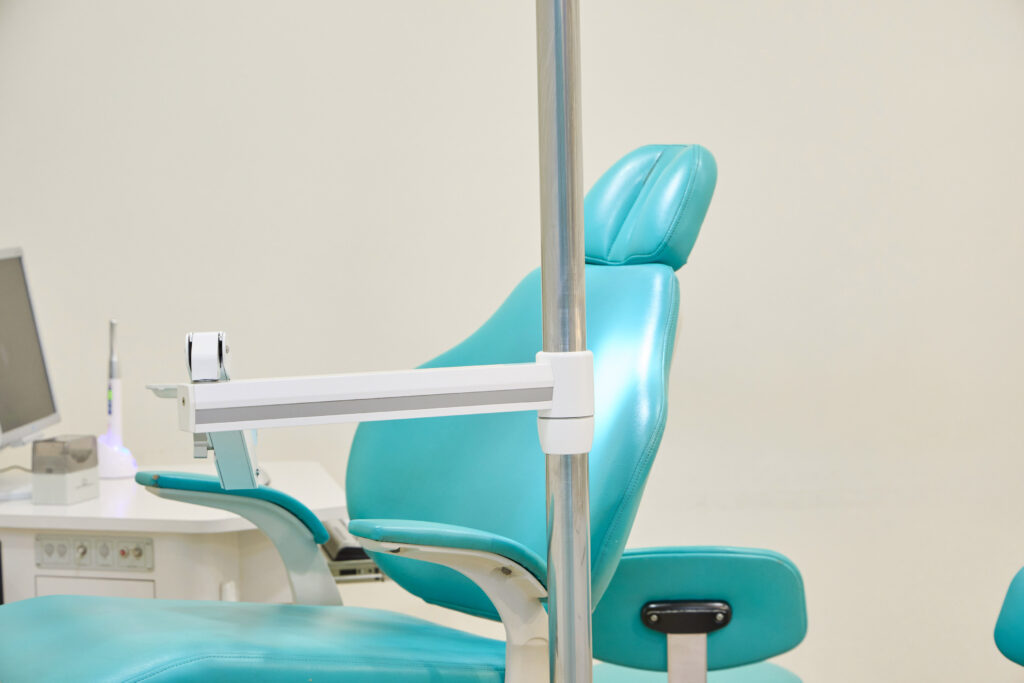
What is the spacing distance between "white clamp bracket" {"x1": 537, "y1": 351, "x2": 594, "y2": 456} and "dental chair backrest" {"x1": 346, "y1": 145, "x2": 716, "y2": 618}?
360mm

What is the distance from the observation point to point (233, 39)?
214cm

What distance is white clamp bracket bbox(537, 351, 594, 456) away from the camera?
27.1 inches

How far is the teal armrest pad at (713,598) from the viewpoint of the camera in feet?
3.81

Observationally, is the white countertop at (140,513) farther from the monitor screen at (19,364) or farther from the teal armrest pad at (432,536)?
the teal armrest pad at (432,536)

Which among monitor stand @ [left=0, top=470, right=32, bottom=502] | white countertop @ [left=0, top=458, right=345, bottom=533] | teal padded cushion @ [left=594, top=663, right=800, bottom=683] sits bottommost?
teal padded cushion @ [left=594, top=663, right=800, bottom=683]

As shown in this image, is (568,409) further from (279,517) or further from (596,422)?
(279,517)

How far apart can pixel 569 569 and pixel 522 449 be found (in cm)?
60

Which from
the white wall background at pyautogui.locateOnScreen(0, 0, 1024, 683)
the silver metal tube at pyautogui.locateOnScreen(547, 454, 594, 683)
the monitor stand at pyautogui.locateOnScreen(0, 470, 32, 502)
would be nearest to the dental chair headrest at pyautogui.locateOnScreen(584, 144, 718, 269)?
the silver metal tube at pyautogui.locateOnScreen(547, 454, 594, 683)

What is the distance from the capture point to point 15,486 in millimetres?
1778

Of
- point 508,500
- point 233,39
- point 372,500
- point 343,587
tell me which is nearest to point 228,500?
point 372,500

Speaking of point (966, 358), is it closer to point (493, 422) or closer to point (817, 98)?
point (817, 98)

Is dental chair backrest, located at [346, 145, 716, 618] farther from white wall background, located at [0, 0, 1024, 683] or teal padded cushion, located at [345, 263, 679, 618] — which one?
white wall background, located at [0, 0, 1024, 683]

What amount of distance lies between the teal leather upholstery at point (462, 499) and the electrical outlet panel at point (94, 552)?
33 centimetres

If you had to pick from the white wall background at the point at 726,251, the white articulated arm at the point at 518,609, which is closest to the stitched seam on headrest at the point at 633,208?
the white articulated arm at the point at 518,609
